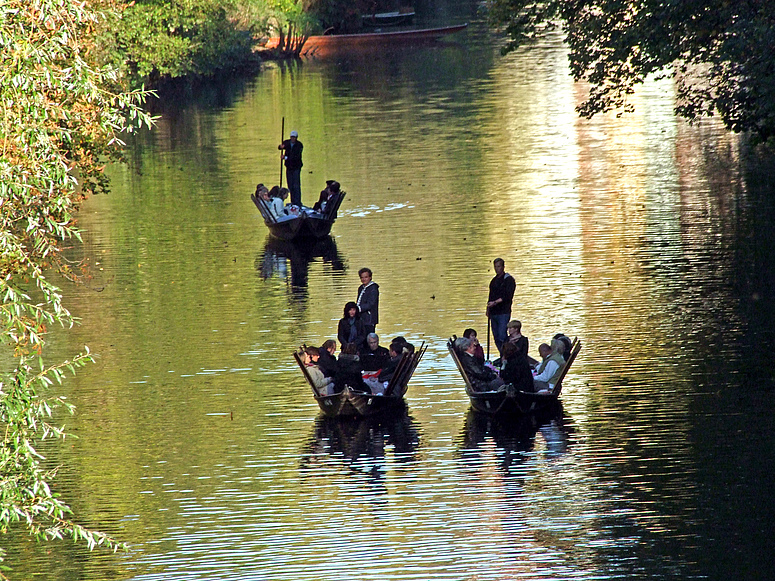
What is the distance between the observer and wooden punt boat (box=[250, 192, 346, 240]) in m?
30.1

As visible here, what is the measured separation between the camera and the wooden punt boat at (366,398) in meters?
16.8

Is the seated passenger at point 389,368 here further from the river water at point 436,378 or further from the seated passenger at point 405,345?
the river water at point 436,378

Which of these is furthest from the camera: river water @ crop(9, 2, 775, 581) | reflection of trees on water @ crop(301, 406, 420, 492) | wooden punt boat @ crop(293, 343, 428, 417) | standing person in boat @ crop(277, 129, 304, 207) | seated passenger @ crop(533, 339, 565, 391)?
standing person in boat @ crop(277, 129, 304, 207)

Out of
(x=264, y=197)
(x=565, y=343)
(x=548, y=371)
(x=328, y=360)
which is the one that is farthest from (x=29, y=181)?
(x=264, y=197)

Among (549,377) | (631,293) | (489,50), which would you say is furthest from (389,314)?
(489,50)

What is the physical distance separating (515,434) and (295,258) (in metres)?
13.7

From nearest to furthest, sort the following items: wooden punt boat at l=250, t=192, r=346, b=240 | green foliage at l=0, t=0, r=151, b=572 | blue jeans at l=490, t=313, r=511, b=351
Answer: green foliage at l=0, t=0, r=151, b=572, blue jeans at l=490, t=313, r=511, b=351, wooden punt boat at l=250, t=192, r=346, b=240

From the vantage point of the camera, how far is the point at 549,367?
1675 centimetres

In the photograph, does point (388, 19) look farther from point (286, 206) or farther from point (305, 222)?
point (305, 222)

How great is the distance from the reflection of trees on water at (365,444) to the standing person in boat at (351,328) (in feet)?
4.03

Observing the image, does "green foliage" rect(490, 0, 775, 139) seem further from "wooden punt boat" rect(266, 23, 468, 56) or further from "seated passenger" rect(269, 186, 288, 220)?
"wooden punt boat" rect(266, 23, 468, 56)

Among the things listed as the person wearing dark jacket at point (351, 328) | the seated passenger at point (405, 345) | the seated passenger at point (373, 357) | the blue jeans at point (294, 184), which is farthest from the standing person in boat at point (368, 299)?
the blue jeans at point (294, 184)

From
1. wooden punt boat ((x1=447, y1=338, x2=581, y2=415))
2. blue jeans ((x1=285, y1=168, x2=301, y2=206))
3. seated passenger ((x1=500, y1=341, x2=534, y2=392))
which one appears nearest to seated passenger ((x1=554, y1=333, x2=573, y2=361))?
wooden punt boat ((x1=447, y1=338, x2=581, y2=415))

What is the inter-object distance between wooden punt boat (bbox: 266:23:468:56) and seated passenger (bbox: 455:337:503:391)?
71595 millimetres
